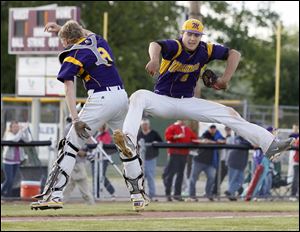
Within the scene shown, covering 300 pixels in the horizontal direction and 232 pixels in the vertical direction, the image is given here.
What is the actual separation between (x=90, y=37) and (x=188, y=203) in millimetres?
12226

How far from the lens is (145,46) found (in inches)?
2012

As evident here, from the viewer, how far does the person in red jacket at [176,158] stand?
75.4 feet

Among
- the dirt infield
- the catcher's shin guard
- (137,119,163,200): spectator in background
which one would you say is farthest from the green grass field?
the catcher's shin guard

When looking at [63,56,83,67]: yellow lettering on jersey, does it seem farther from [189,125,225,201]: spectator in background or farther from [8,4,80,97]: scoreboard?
[8,4,80,97]: scoreboard

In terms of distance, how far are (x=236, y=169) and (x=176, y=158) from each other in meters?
1.52

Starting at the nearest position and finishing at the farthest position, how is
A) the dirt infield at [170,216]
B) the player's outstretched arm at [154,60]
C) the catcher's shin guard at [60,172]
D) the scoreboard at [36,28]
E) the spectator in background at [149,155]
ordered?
the player's outstretched arm at [154,60] → the catcher's shin guard at [60,172] → the dirt infield at [170,216] → the spectator in background at [149,155] → the scoreboard at [36,28]

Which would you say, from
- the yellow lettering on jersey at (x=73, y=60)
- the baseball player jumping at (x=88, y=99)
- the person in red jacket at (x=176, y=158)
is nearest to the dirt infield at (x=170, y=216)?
the person in red jacket at (x=176, y=158)

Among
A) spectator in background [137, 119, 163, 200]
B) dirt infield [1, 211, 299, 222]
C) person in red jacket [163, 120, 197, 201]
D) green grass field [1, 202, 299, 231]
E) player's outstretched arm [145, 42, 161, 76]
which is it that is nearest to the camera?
player's outstretched arm [145, 42, 161, 76]

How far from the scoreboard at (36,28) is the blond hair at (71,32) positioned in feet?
55.8

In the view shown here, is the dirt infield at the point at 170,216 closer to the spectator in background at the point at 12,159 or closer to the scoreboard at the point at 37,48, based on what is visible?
the spectator in background at the point at 12,159

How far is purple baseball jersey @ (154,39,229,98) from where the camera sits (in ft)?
34.0

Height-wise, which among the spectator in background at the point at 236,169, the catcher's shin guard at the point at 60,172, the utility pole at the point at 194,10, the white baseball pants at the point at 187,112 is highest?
the utility pole at the point at 194,10

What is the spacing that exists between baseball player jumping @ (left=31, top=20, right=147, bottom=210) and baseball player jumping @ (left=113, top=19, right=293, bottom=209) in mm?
251

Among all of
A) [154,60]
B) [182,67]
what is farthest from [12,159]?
[154,60]
